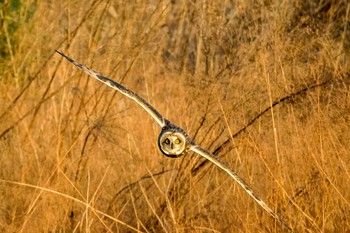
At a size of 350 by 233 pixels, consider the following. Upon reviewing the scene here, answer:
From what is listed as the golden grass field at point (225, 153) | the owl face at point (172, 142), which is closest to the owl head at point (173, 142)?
the owl face at point (172, 142)

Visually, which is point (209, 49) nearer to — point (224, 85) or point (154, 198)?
point (224, 85)

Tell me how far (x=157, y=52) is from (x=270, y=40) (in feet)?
4.31

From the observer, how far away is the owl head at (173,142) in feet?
5.64

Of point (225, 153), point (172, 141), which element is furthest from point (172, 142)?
point (225, 153)

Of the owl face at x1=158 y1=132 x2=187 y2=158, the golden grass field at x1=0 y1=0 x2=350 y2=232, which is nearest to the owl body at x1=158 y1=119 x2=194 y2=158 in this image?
the owl face at x1=158 y1=132 x2=187 y2=158

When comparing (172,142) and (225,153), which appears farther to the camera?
(225,153)

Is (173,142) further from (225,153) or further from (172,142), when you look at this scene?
(225,153)

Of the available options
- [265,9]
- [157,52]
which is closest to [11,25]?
[157,52]

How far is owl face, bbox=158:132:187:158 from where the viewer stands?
1718mm

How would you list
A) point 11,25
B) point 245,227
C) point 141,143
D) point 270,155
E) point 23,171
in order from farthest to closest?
1. point 11,25
2. point 141,143
3. point 23,171
4. point 270,155
5. point 245,227

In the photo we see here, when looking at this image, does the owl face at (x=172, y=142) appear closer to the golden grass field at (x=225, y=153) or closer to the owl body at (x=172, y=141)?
the owl body at (x=172, y=141)

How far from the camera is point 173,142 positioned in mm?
1721

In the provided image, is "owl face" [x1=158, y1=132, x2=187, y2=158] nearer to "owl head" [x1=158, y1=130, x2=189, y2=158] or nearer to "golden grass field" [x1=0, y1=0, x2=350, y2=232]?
"owl head" [x1=158, y1=130, x2=189, y2=158]

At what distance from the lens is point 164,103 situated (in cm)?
329
